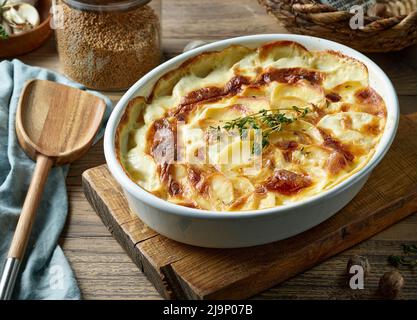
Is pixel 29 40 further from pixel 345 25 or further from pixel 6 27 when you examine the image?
pixel 345 25

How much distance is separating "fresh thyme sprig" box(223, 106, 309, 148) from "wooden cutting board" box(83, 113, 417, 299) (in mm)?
287

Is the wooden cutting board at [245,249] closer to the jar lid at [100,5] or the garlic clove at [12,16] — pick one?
the jar lid at [100,5]

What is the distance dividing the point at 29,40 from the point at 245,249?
4.47 feet

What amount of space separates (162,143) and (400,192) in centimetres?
70

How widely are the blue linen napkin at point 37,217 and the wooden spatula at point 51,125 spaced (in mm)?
58

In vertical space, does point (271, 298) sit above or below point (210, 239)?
below

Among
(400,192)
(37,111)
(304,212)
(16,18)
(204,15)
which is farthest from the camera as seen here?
(204,15)


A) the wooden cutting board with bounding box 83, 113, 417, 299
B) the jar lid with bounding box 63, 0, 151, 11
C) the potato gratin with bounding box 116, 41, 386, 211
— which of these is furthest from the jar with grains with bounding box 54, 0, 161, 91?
the wooden cutting board with bounding box 83, 113, 417, 299

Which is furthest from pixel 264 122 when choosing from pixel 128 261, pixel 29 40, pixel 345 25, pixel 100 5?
pixel 29 40

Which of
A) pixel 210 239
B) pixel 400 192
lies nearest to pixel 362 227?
pixel 400 192

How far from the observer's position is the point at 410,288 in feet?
6.28

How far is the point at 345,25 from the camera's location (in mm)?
2480

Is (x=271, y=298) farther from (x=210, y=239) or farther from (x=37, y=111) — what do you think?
(x=37, y=111)

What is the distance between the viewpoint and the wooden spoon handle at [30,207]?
1.92 meters
